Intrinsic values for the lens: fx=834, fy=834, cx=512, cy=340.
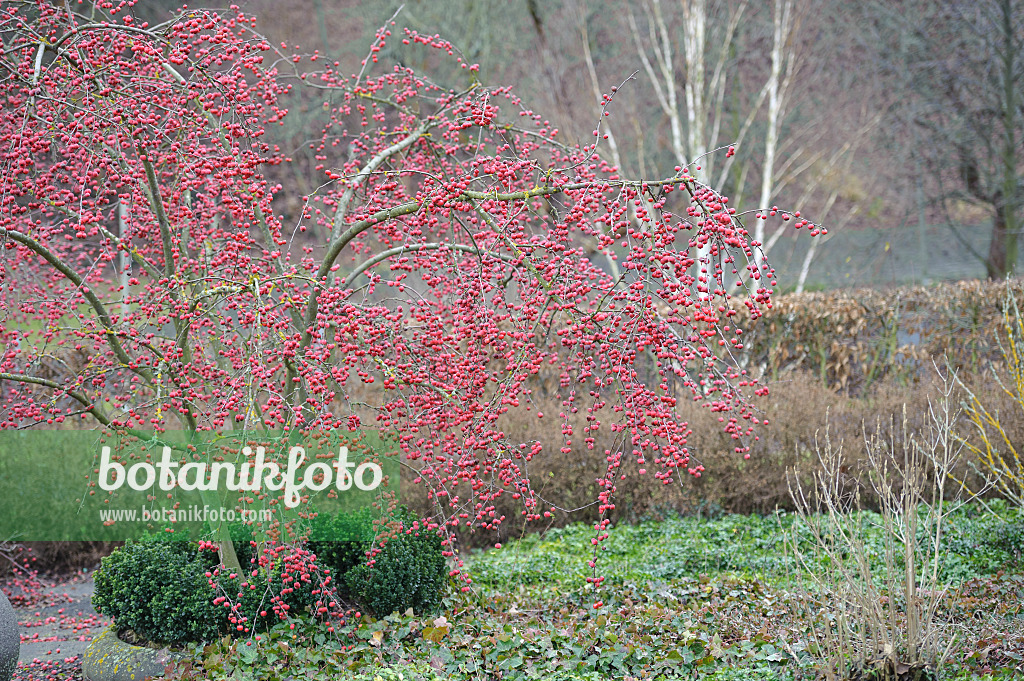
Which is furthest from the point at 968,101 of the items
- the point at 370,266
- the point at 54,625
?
the point at 54,625

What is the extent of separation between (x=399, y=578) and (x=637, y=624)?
1.40 m

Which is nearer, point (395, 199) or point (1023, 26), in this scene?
point (395, 199)

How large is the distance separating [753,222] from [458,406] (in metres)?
12.9

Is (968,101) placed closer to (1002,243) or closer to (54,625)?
(1002,243)

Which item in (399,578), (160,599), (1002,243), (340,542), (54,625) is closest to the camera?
(160,599)

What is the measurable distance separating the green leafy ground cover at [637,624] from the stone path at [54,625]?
1.03m

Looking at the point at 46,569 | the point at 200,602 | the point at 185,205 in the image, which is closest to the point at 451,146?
the point at 185,205

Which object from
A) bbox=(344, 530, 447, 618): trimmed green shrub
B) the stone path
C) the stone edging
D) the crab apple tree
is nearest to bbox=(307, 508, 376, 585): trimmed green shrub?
bbox=(344, 530, 447, 618): trimmed green shrub

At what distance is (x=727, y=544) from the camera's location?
20.6ft

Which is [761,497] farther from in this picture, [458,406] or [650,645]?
[458,406]

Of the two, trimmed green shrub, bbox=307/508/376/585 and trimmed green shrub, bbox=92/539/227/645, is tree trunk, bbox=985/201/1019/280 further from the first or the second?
trimmed green shrub, bbox=92/539/227/645

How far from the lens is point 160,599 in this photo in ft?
15.0

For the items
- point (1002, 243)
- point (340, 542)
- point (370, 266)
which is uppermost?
point (1002, 243)

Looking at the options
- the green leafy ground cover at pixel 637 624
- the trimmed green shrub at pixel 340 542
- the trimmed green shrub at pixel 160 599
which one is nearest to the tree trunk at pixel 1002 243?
the green leafy ground cover at pixel 637 624
